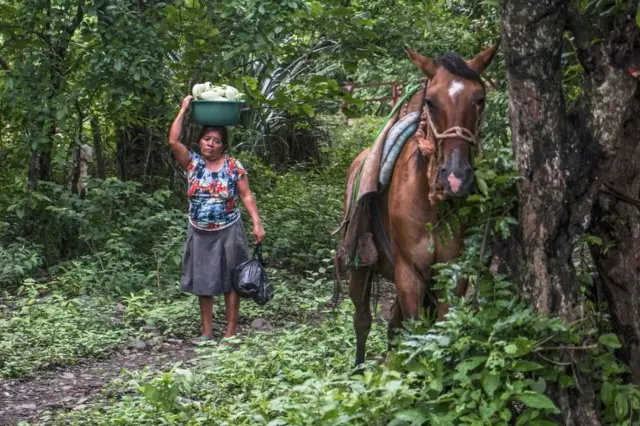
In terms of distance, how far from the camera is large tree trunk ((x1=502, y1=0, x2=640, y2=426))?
4.77 m

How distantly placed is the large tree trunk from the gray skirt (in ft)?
14.5

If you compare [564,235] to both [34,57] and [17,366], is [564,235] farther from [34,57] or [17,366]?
Answer: [34,57]

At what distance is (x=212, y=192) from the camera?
888 cm

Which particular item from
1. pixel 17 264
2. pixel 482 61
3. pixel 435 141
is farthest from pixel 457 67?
pixel 17 264

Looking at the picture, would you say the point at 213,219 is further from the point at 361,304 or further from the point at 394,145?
the point at 394,145

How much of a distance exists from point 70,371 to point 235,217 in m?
1.85

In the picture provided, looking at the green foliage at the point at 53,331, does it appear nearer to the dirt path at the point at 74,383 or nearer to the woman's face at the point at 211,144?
the dirt path at the point at 74,383

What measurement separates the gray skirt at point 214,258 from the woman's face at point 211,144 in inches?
23.5

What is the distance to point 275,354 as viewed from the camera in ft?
23.6

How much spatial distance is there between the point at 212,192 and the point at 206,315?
1032 mm

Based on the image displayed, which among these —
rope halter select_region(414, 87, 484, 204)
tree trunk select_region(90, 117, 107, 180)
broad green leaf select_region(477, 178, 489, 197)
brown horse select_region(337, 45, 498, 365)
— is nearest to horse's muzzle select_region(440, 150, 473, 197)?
brown horse select_region(337, 45, 498, 365)

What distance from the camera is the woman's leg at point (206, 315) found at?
9.05 m

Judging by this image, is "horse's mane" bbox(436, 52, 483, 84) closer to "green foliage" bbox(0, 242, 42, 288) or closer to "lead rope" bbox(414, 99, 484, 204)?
"lead rope" bbox(414, 99, 484, 204)

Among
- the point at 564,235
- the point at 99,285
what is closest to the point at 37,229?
the point at 99,285
